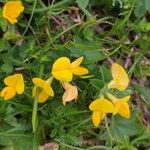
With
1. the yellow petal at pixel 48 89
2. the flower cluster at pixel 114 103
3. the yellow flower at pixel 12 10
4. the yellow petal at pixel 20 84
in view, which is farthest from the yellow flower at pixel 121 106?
the yellow flower at pixel 12 10

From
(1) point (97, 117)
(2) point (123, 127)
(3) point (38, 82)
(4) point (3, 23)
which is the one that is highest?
(4) point (3, 23)

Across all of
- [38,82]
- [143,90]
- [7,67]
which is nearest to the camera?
[38,82]

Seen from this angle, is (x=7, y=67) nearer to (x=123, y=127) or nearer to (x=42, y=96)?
(x=42, y=96)

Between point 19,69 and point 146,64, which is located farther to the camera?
point 146,64

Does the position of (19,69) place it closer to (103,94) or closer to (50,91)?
(50,91)

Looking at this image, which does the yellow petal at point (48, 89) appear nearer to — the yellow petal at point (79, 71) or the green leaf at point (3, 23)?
the yellow petal at point (79, 71)

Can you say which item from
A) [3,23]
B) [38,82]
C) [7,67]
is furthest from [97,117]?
[3,23]

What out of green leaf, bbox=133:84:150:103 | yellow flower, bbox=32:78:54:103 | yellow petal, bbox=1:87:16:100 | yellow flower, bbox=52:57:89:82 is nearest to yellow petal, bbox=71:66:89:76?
yellow flower, bbox=52:57:89:82

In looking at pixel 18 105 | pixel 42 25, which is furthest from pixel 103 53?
pixel 18 105
